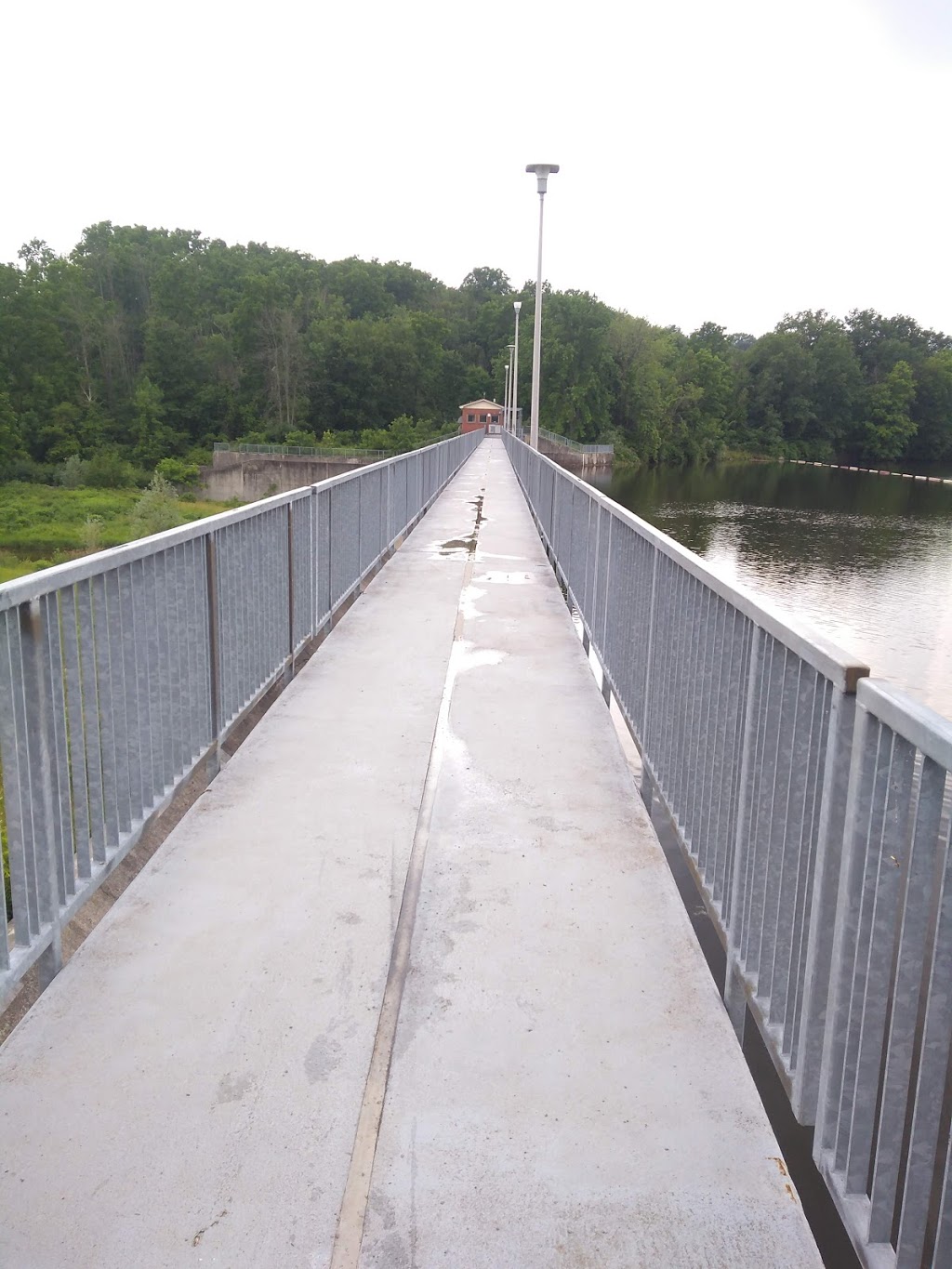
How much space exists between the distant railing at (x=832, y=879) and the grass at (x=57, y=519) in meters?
45.7

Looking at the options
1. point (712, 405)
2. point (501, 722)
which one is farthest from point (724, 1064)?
point (712, 405)

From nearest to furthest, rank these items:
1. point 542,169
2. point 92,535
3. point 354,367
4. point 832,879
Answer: point 832,879, point 542,169, point 92,535, point 354,367

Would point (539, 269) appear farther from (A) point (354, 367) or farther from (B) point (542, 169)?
(A) point (354, 367)

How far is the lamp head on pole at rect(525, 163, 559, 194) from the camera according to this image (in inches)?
1081

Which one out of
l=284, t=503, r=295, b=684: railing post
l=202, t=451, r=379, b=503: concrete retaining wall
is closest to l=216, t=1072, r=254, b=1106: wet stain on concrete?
l=284, t=503, r=295, b=684: railing post

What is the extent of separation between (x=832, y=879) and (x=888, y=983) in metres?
0.28

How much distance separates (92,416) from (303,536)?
10732 centimetres

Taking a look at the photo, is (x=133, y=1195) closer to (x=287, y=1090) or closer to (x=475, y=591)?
(x=287, y=1090)

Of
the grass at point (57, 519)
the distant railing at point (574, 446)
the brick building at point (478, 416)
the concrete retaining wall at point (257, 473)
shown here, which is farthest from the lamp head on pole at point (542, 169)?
the brick building at point (478, 416)

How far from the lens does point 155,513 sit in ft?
199

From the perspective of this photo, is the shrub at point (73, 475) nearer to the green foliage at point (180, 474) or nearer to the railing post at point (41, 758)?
the green foliage at point (180, 474)

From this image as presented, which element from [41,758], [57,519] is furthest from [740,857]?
[57,519]

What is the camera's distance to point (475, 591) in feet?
34.1

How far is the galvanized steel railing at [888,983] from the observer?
5.84ft
